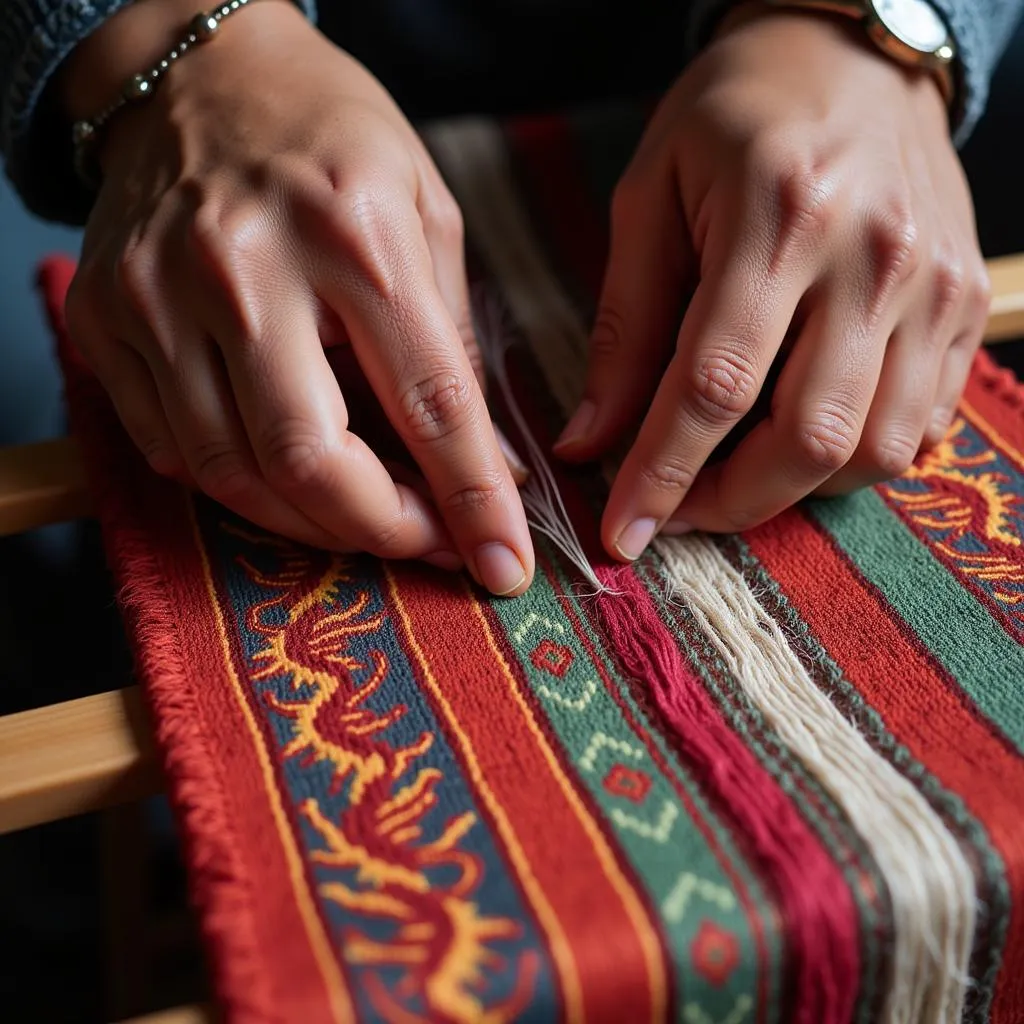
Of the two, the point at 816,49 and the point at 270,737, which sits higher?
the point at 816,49

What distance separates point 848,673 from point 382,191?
346 mm

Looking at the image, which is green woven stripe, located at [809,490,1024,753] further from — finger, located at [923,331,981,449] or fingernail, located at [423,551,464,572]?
fingernail, located at [423,551,464,572]

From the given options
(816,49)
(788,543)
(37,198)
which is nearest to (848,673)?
(788,543)

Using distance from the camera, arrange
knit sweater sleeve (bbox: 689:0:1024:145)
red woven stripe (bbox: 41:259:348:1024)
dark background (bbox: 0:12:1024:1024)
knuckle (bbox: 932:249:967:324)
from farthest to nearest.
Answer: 1. dark background (bbox: 0:12:1024:1024)
2. knit sweater sleeve (bbox: 689:0:1024:145)
3. knuckle (bbox: 932:249:967:324)
4. red woven stripe (bbox: 41:259:348:1024)

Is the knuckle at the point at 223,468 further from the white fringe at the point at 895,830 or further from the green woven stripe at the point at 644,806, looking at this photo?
the white fringe at the point at 895,830

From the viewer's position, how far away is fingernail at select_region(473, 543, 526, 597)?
0.57 metres

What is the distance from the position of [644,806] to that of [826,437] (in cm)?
23

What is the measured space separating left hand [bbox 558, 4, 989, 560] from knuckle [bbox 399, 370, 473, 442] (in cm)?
10

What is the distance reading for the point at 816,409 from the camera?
1.90 ft

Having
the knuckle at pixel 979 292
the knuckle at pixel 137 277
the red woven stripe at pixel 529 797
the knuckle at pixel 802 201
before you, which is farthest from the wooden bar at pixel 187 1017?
the knuckle at pixel 979 292

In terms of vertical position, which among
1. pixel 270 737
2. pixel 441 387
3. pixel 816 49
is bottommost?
pixel 270 737

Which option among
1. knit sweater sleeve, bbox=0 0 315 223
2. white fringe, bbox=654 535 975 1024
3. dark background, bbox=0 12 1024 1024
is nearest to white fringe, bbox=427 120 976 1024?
white fringe, bbox=654 535 975 1024

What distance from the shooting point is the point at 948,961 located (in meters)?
0.45

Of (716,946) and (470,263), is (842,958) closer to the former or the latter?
(716,946)
